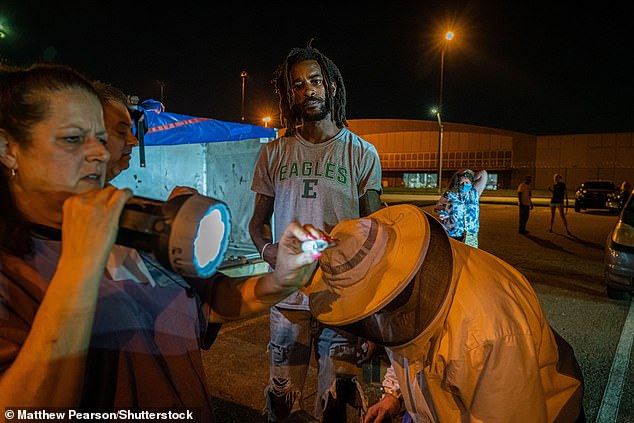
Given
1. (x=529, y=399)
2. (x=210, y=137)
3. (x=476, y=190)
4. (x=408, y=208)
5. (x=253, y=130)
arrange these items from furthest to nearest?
1. (x=253, y=130)
2. (x=210, y=137)
3. (x=476, y=190)
4. (x=408, y=208)
5. (x=529, y=399)

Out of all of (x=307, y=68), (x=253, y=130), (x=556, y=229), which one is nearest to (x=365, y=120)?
(x=556, y=229)

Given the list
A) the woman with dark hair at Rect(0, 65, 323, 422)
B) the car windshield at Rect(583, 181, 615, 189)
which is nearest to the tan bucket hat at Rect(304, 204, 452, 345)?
the woman with dark hair at Rect(0, 65, 323, 422)

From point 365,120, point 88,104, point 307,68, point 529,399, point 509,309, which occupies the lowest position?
point 529,399

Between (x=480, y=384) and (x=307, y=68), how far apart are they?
1886mm

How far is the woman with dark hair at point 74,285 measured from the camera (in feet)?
3.11

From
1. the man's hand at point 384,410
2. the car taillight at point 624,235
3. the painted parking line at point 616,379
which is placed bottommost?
the painted parking line at point 616,379

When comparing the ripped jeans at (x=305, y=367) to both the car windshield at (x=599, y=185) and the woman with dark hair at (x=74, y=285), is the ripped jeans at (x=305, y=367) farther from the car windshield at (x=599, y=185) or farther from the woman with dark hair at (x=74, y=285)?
the car windshield at (x=599, y=185)

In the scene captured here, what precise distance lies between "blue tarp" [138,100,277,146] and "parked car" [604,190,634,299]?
5912 mm

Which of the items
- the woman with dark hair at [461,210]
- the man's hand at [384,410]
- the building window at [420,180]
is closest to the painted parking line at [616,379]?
the woman with dark hair at [461,210]

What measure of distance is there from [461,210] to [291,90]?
3812mm

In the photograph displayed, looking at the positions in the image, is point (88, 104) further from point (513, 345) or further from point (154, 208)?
point (513, 345)

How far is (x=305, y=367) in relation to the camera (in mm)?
2484

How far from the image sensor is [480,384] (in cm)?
144

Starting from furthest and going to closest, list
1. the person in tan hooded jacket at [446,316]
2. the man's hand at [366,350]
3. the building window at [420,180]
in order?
the building window at [420,180]
the man's hand at [366,350]
the person in tan hooded jacket at [446,316]
